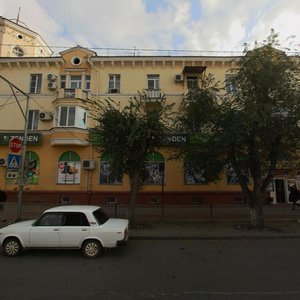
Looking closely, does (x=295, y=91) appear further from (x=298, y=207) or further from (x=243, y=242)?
(x=298, y=207)

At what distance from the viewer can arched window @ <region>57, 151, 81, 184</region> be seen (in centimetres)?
2114

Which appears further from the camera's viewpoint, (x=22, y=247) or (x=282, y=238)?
(x=282, y=238)

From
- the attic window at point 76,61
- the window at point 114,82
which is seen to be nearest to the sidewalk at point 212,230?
the window at point 114,82

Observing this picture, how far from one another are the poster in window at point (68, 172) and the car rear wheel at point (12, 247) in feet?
42.7

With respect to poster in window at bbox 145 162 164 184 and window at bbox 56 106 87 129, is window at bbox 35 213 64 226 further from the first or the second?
window at bbox 56 106 87 129

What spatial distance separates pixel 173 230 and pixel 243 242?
3.09 metres

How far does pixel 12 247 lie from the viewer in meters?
8.09

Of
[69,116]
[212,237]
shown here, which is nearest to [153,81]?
[69,116]

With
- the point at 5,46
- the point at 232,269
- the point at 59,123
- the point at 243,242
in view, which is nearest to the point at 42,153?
the point at 59,123

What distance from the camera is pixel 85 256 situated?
26.3ft

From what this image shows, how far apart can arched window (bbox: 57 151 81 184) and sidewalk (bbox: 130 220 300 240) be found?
9.47m

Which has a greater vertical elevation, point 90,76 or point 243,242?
point 90,76

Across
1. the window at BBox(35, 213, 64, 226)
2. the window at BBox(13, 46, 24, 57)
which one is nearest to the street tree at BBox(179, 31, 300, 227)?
the window at BBox(35, 213, 64, 226)

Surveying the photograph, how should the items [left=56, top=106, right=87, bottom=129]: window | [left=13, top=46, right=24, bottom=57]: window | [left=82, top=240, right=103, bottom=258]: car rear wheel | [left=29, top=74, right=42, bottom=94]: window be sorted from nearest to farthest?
[left=82, top=240, right=103, bottom=258]: car rear wheel
[left=56, top=106, right=87, bottom=129]: window
[left=29, top=74, right=42, bottom=94]: window
[left=13, top=46, right=24, bottom=57]: window
